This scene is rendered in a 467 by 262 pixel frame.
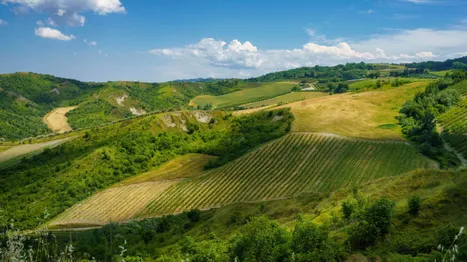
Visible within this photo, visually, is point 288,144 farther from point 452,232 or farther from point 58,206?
point 452,232

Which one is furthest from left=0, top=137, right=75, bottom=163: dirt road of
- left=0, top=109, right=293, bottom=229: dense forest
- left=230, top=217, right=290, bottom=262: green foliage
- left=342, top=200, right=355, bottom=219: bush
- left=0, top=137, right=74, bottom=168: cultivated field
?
left=342, top=200, right=355, bottom=219: bush

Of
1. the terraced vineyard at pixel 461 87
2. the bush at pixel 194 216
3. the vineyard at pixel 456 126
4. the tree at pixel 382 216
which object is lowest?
the bush at pixel 194 216

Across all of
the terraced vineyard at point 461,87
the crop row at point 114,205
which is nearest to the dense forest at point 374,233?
the crop row at point 114,205

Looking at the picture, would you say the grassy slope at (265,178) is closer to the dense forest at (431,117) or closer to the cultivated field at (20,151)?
the dense forest at (431,117)

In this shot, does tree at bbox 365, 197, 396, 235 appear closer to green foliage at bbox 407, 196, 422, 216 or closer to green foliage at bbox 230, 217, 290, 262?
green foliage at bbox 407, 196, 422, 216

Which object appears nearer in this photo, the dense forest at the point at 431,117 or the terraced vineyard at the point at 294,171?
the terraced vineyard at the point at 294,171

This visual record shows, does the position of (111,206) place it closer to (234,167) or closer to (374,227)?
(234,167)

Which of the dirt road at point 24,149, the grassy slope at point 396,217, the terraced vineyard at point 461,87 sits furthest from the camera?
the dirt road at point 24,149
